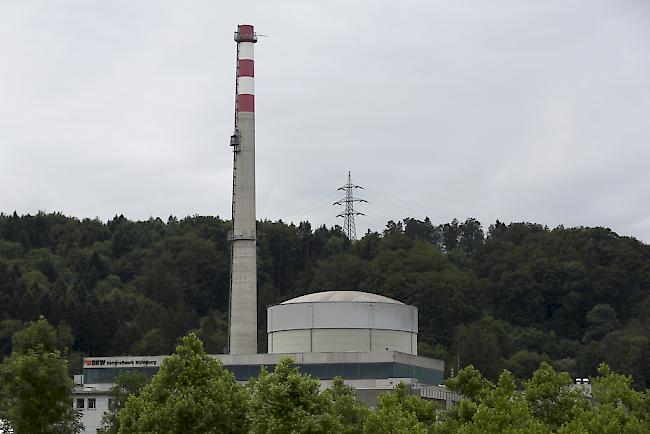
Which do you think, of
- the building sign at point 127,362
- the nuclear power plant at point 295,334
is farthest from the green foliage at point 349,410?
the building sign at point 127,362

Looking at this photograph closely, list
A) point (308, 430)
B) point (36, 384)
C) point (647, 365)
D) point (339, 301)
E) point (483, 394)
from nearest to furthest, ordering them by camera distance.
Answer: point (308, 430), point (36, 384), point (483, 394), point (339, 301), point (647, 365)

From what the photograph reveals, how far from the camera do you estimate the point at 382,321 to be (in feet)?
431

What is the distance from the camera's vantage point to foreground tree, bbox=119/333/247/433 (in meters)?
67.0

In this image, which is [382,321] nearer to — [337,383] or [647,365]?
[337,383]

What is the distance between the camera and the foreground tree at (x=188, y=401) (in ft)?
220

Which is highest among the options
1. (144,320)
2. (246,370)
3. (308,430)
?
(144,320)

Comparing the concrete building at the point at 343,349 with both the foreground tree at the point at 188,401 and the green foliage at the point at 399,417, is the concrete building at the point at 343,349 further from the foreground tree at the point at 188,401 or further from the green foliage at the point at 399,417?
the foreground tree at the point at 188,401

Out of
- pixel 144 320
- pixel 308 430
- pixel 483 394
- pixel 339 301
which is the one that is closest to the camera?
pixel 308 430

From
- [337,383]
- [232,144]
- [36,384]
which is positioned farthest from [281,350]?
[36,384]

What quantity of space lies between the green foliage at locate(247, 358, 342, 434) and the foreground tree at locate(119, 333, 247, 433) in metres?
1.55

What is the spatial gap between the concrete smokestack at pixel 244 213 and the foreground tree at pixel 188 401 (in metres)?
64.1

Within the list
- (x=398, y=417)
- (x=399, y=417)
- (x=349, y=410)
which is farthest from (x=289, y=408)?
(x=349, y=410)

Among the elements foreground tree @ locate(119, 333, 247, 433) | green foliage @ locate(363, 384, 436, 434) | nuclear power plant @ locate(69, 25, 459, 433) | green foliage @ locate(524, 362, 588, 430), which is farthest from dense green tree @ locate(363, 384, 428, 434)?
nuclear power plant @ locate(69, 25, 459, 433)

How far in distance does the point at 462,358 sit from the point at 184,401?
124 metres
